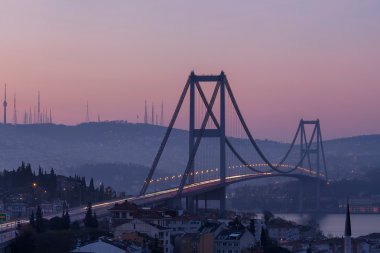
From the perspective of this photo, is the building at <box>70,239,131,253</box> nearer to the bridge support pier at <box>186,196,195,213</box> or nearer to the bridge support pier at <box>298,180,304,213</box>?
the bridge support pier at <box>186,196,195,213</box>

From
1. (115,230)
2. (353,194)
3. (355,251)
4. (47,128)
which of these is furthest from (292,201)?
(47,128)

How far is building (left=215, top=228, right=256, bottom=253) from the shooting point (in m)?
29.2

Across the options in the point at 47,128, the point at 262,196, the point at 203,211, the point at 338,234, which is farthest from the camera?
the point at 47,128

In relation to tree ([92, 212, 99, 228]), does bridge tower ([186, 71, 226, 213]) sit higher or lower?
higher

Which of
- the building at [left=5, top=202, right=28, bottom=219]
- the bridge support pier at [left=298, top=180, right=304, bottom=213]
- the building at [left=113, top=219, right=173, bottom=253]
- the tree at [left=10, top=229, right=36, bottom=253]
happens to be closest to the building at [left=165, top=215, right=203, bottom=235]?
the building at [left=113, top=219, right=173, bottom=253]

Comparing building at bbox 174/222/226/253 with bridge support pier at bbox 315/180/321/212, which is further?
bridge support pier at bbox 315/180/321/212

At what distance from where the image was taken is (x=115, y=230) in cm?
2858

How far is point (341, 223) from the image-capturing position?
55031mm

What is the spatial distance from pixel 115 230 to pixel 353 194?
163 ft

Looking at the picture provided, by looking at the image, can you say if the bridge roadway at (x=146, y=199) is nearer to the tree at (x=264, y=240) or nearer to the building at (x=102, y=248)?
the building at (x=102, y=248)

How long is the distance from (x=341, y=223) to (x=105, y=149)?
6194 cm

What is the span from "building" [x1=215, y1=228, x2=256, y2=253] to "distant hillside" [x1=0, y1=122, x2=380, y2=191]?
62.5 meters

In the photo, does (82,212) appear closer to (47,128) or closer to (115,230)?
(115,230)

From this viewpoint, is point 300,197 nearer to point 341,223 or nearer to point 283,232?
point 341,223
